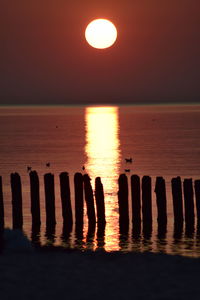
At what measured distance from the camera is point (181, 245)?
71.6ft

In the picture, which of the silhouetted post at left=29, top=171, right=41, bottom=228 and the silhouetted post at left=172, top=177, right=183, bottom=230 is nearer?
the silhouetted post at left=172, top=177, right=183, bottom=230

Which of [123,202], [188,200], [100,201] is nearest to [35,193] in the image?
[100,201]

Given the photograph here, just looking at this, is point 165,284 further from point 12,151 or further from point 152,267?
point 12,151

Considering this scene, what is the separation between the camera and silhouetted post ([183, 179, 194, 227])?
2250 centimetres

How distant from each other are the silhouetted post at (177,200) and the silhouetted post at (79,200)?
312 cm

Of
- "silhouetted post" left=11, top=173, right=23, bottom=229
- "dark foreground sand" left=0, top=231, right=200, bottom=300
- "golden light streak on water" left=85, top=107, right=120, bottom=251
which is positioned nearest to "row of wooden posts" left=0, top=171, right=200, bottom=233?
"silhouetted post" left=11, top=173, right=23, bottom=229

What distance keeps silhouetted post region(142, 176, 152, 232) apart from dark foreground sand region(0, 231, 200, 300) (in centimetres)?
513

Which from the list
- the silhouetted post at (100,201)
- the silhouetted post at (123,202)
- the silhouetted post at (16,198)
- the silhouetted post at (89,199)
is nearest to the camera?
the silhouetted post at (16,198)

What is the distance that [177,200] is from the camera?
899 inches

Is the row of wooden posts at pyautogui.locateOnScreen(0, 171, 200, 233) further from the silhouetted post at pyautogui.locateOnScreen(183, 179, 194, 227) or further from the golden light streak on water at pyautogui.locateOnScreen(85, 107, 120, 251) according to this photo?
the golden light streak on water at pyautogui.locateOnScreen(85, 107, 120, 251)

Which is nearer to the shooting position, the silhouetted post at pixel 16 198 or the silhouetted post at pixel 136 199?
the silhouetted post at pixel 16 198

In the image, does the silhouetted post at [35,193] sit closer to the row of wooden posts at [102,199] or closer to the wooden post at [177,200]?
the row of wooden posts at [102,199]

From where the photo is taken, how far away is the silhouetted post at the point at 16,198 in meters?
22.4

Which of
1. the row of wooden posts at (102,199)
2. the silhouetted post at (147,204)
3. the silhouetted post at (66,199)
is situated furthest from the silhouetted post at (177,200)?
the silhouetted post at (66,199)
